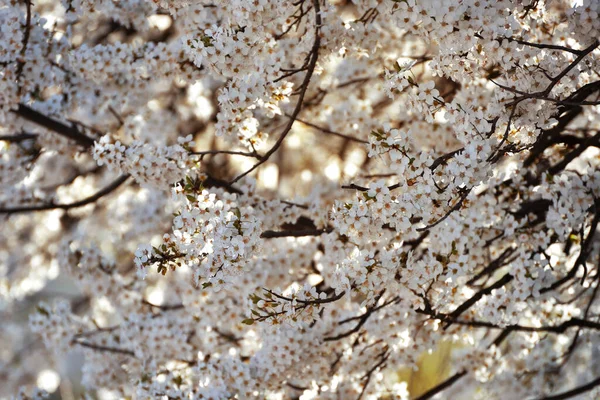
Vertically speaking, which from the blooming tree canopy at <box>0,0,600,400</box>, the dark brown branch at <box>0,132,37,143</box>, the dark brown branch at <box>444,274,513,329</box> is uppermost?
the dark brown branch at <box>0,132,37,143</box>

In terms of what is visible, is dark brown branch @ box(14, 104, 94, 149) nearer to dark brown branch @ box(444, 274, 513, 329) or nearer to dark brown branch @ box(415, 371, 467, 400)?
dark brown branch @ box(444, 274, 513, 329)

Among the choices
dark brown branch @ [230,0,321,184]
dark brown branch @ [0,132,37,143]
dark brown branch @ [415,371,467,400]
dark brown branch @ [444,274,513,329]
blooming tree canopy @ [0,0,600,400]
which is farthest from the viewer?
dark brown branch @ [0,132,37,143]

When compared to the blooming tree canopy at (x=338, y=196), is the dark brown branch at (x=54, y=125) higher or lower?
higher

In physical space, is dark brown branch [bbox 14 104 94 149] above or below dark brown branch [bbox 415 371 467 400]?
above

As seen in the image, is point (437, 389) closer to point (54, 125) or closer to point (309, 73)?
point (309, 73)

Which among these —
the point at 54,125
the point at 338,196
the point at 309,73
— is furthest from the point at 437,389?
the point at 54,125

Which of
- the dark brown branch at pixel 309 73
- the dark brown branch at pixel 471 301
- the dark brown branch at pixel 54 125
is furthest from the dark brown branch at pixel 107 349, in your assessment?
the dark brown branch at pixel 471 301

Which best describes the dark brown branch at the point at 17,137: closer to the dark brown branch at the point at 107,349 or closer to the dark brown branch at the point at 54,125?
the dark brown branch at the point at 54,125

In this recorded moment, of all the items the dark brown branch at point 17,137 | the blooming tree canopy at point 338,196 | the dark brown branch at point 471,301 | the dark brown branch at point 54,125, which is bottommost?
the dark brown branch at point 471,301

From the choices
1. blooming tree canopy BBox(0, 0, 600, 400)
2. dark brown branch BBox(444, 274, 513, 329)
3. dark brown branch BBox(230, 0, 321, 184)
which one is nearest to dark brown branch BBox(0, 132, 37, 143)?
blooming tree canopy BBox(0, 0, 600, 400)

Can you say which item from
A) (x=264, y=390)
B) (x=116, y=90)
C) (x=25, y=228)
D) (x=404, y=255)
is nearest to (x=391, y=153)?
(x=404, y=255)
